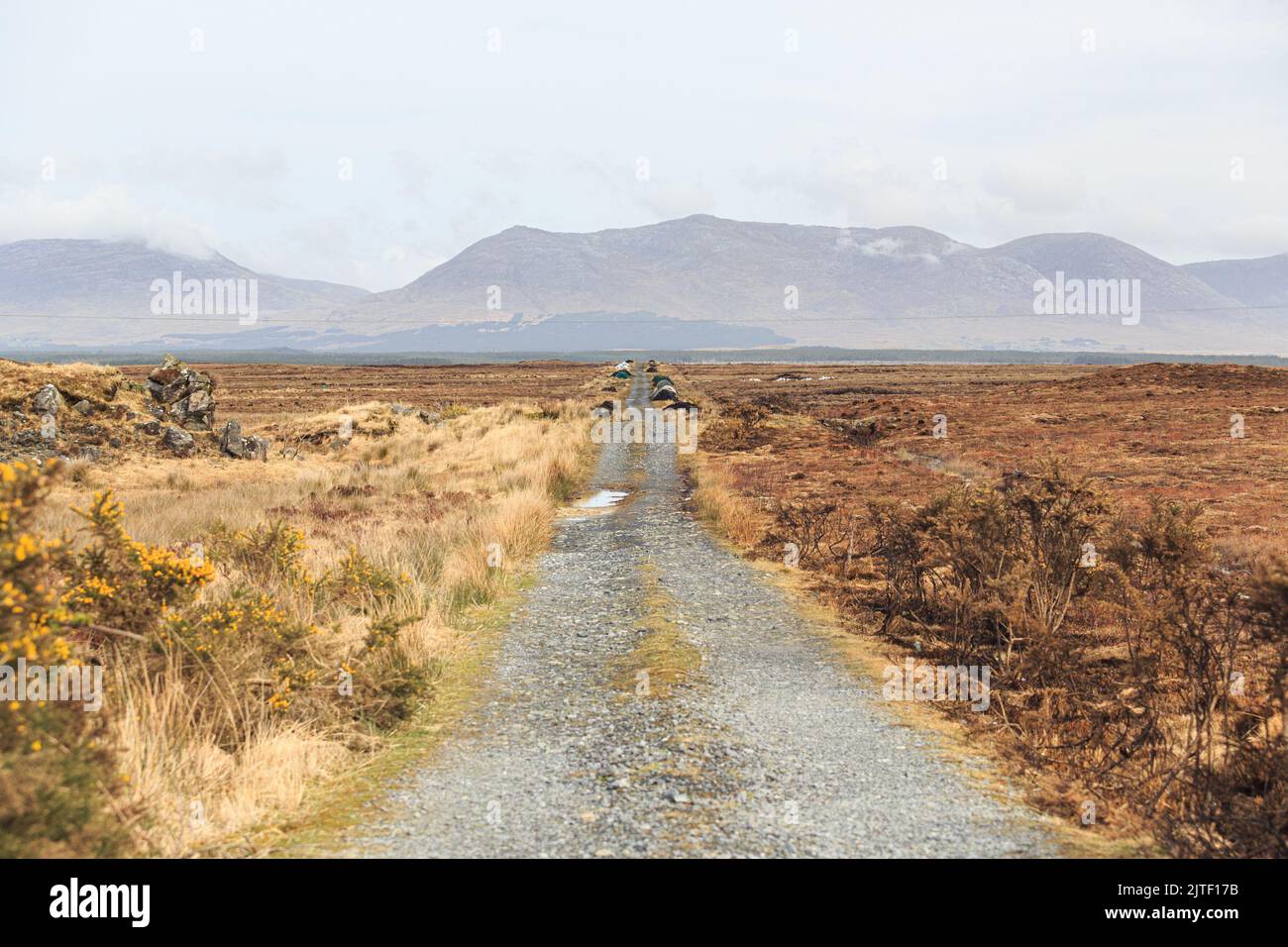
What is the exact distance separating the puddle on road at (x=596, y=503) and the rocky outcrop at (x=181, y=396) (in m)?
16.6

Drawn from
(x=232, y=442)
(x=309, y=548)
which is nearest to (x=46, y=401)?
(x=232, y=442)

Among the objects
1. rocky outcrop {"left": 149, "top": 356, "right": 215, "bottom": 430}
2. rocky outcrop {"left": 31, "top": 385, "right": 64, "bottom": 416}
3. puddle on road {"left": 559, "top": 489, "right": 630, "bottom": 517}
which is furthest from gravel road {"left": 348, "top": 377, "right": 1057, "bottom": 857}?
rocky outcrop {"left": 149, "top": 356, "right": 215, "bottom": 430}

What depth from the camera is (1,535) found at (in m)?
4.41

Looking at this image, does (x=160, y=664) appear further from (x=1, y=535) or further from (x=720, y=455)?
(x=720, y=455)

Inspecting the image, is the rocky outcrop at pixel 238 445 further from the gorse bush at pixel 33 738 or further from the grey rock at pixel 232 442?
the gorse bush at pixel 33 738

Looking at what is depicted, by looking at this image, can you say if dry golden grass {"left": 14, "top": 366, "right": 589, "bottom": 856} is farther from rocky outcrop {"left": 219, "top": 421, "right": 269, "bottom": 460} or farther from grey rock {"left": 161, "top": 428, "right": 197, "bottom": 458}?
rocky outcrop {"left": 219, "top": 421, "right": 269, "bottom": 460}

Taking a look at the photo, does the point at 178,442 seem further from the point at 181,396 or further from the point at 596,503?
the point at 596,503

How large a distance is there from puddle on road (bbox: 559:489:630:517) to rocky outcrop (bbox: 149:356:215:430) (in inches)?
654

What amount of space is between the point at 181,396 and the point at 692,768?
31565 millimetres

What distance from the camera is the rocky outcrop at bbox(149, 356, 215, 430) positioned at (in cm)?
3191

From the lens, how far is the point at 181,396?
32.5 m
